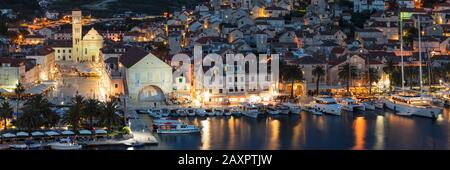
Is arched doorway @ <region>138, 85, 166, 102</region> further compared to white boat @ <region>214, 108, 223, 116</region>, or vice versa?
arched doorway @ <region>138, 85, 166, 102</region>

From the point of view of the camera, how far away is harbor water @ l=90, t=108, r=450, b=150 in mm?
14172

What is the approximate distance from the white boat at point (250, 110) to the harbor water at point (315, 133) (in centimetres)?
29

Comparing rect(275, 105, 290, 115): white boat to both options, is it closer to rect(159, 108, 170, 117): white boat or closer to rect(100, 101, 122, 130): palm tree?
rect(159, 108, 170, 117): white boat

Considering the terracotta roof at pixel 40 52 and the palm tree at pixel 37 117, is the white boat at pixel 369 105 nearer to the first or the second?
the palm tree at pixel 37 117

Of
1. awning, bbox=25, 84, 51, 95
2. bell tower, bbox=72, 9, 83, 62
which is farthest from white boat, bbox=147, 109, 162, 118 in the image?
bell tower, bbox=72, 9, 83, 62

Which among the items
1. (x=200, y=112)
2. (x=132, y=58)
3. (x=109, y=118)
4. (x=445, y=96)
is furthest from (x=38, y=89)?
(x=445, y=96)

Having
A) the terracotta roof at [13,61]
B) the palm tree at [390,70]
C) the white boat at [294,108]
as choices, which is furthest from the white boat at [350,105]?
the terracotta roof at [13,61]

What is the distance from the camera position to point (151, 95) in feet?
65.6

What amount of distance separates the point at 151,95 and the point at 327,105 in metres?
4.60

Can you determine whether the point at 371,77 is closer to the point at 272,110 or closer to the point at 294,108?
the point at 294,108

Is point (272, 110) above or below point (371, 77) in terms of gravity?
below

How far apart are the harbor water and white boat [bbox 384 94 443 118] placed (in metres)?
0.26

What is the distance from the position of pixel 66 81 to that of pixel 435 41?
1424cm
